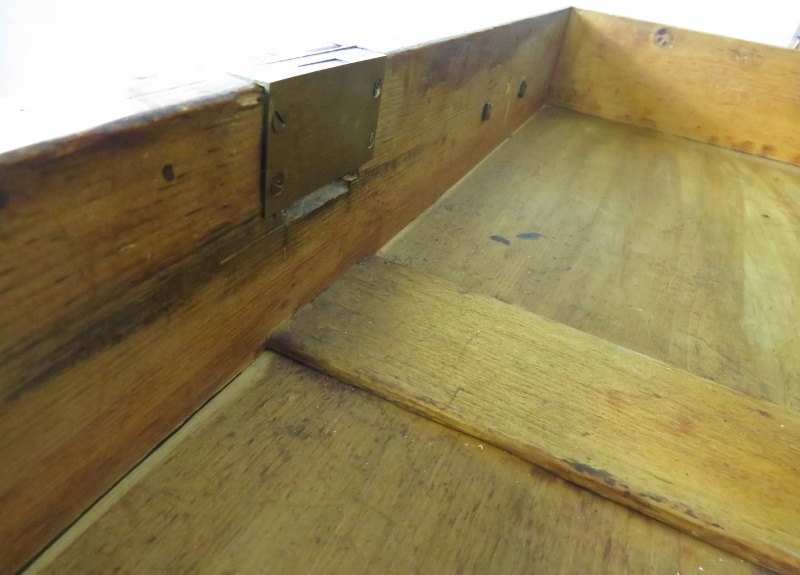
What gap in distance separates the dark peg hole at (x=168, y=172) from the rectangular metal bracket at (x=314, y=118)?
11 cm

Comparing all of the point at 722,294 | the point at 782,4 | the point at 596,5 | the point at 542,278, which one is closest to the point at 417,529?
the point at 542,278

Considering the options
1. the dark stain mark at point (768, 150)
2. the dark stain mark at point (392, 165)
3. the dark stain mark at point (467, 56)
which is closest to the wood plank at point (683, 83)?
the dark stain mark at point (768, 150)

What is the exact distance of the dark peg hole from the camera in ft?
1.34

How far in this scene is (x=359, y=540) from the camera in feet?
1.55

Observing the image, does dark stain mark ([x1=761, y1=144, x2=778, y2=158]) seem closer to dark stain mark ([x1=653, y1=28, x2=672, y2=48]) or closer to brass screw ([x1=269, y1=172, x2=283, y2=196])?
dark stain mark ([x1=653, y1=28, x2=672, y2=48])

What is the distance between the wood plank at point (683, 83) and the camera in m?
1.69

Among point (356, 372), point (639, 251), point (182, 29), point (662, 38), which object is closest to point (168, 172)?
point (356, 372)

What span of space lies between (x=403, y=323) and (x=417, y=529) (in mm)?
269

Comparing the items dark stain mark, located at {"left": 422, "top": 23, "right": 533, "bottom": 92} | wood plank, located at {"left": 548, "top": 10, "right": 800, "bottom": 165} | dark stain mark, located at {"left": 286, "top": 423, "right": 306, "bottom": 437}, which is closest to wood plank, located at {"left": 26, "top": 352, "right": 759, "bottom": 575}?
dark stain mark, located at {"left": 286, "top": 423, "right": 306, "bottom": 437}

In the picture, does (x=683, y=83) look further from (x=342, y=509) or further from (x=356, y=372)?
(x=342, y=509)

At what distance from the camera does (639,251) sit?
1046 mm

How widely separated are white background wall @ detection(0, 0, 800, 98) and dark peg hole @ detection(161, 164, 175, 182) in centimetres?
8

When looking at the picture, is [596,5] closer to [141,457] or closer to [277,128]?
[277,128]

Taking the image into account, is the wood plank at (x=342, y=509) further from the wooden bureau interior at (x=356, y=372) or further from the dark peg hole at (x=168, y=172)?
the dark peg hole at (x=168, y=172)
